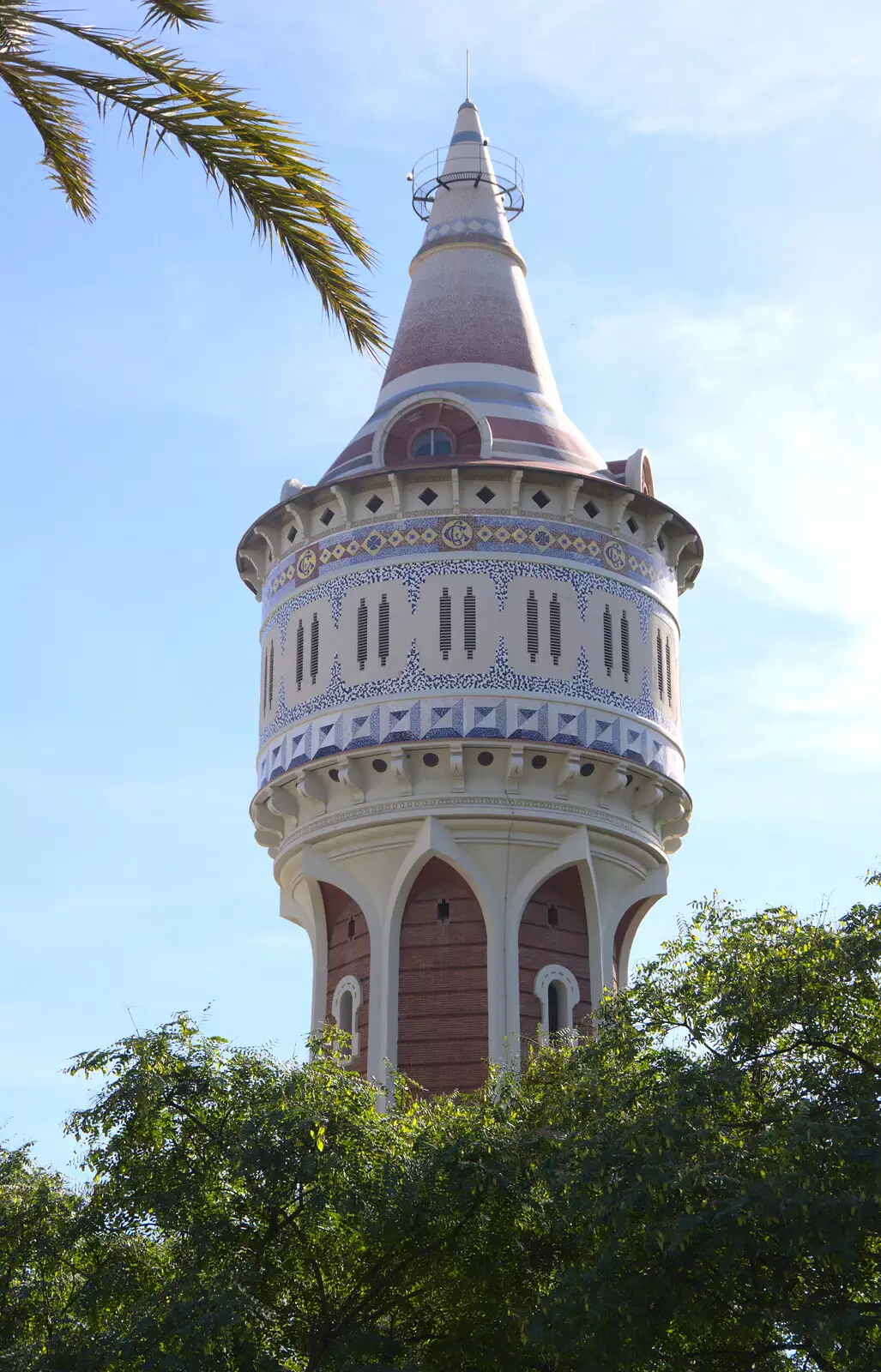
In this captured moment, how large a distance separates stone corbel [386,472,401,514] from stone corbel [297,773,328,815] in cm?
447

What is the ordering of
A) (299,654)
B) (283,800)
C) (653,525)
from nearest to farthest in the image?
(283,800)
(299,654)
(653,525)

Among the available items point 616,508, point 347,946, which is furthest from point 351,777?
point 616,508

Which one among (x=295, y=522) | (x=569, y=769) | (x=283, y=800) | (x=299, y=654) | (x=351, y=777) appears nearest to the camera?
(x=569, y=769)

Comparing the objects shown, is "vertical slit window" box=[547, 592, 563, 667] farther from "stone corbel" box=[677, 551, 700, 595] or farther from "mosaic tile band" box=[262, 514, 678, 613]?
"stone corbel" box=[677, 551, 700, 595]

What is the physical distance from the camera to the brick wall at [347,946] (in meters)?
30.3

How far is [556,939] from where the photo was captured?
3036 centimetres

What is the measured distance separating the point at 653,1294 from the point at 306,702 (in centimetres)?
1626

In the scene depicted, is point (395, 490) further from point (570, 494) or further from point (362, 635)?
point (570, 494)

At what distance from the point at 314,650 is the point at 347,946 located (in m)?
4.74

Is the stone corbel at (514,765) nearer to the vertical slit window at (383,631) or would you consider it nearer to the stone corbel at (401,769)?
the stone corbel at (401,769)

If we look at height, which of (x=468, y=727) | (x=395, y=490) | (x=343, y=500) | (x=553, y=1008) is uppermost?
(x=343, y=500)

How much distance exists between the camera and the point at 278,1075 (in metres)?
18.9

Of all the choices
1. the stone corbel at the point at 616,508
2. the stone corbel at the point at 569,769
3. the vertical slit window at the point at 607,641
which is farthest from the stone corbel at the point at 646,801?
the stone corbel at the point at 616,508

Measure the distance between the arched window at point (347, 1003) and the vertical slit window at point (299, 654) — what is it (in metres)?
4.74
